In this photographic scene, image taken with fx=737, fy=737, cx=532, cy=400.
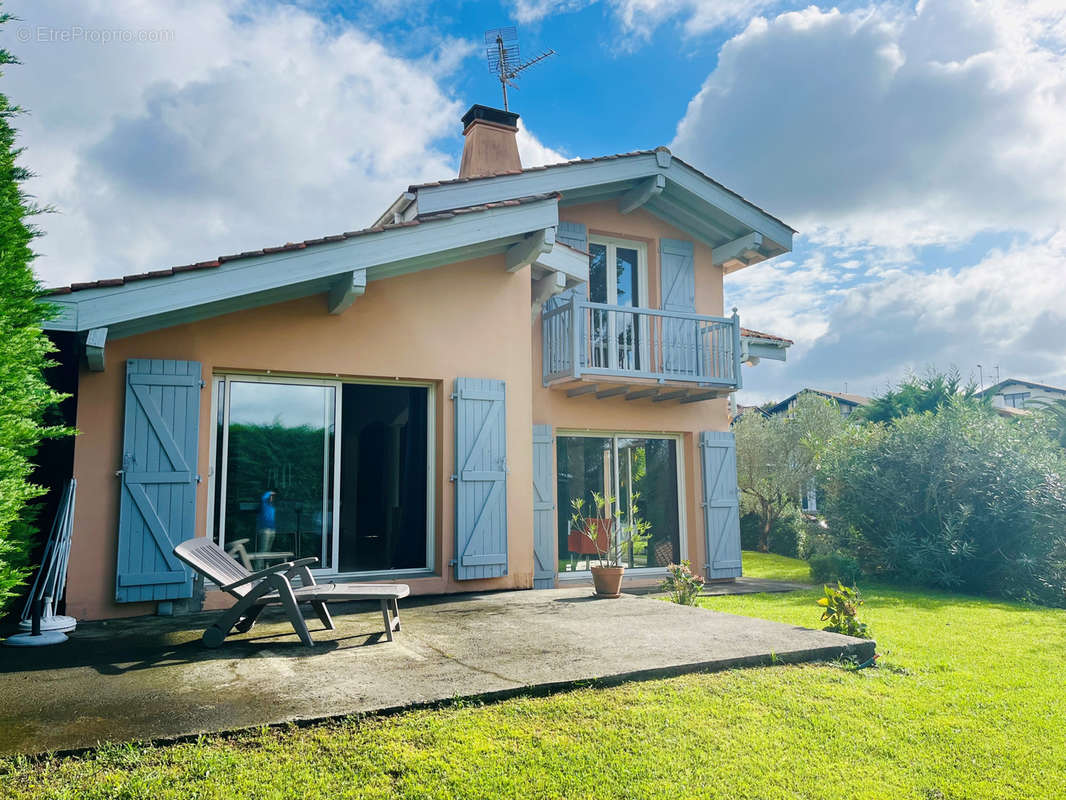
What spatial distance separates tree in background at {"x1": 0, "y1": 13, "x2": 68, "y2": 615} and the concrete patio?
786mm

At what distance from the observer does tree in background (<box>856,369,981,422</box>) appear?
1823 cm

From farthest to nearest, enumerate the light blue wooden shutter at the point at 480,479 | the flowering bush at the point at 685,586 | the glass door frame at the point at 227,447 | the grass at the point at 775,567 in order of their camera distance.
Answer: the grass at the point at 775,567 → the flowering bush at the point at 685,586 → the light blue wooden shutter at the point at 480,479 → the glass door frame at the point at 227,447

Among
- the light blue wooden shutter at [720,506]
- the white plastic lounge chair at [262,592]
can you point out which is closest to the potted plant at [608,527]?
the light blue wooden shutter at [720,506]

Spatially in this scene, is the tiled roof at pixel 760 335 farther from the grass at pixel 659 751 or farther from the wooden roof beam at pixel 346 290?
the grass at pixel 659 751

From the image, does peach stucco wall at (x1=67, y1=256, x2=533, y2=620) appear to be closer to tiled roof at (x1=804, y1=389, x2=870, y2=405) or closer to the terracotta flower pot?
the terracotta flower pot

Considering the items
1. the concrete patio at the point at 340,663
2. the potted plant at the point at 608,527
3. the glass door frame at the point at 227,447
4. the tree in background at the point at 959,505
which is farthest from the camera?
the tree in background at the point at 959,505

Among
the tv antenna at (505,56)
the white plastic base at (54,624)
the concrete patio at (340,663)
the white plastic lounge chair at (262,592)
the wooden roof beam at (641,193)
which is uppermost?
the tv antenna at (505,56)

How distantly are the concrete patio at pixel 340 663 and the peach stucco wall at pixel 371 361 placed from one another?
0.94m

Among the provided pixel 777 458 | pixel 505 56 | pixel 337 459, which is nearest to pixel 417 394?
pixel 337 459

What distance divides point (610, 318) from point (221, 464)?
16.9ft

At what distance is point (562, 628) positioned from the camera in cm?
522

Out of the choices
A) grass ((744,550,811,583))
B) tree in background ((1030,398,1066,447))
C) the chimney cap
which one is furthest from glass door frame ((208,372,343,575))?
tree in background ((1030,398,1066,447))

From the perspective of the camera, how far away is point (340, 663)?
4082 millimetres

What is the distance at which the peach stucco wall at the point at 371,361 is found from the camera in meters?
5.90
